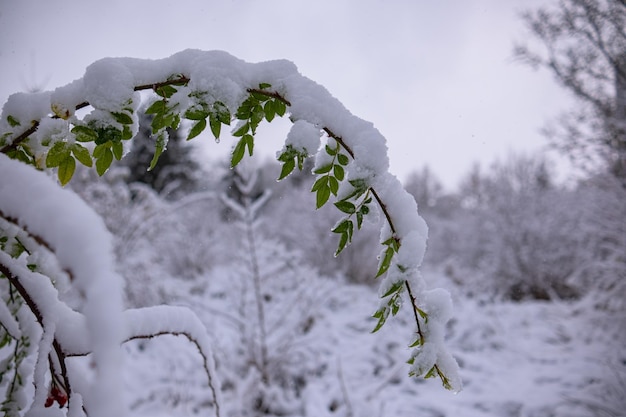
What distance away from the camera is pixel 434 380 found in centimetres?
371

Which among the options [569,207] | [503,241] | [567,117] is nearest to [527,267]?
[503,241]

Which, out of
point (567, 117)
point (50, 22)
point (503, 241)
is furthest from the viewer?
point (503, 241)

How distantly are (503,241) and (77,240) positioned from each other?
33.8ft

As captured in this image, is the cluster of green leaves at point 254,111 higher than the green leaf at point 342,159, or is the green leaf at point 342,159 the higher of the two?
the cluster of green leaves at point 254,111

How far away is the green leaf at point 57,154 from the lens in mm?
704

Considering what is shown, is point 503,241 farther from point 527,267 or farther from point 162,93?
point 162,93

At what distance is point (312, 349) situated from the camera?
443 centimetres

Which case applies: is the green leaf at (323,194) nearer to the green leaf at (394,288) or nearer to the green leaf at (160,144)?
the green leaf at (394,288)

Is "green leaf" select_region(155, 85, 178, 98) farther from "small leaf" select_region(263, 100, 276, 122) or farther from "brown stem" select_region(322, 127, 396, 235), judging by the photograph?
"brown stem" select_region(322, 127, 396, 235)

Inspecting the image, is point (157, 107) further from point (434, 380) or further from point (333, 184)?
point (434, 380)

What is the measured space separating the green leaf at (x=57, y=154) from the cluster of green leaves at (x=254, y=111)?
340mm

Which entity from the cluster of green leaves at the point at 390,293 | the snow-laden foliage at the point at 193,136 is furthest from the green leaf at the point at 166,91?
the cluster of green leaves at the point at 390,293

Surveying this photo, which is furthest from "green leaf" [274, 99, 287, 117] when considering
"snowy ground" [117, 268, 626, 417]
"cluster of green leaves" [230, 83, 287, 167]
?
"snowy ground" [117, 268, 626, 417]

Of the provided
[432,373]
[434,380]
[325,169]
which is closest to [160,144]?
[325,169]
